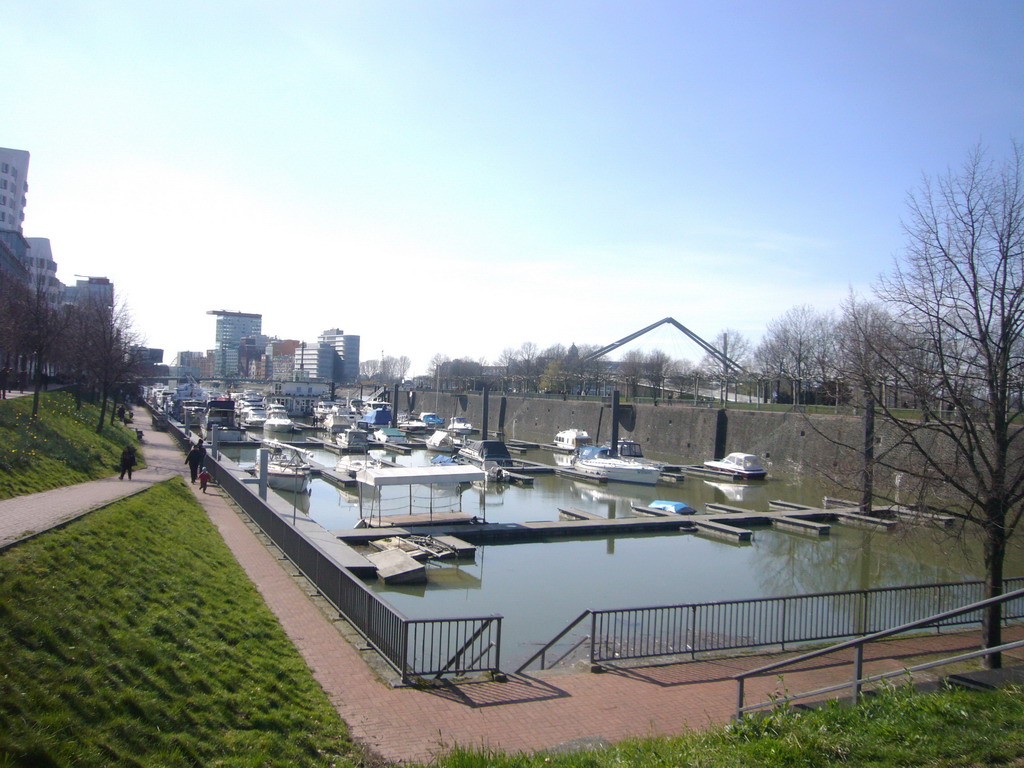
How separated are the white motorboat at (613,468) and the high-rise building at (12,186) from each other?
7518 centimetres

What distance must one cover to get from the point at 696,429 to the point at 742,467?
1388 centimetres

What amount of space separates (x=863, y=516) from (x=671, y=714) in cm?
2440

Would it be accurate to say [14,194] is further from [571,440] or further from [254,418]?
[571,440]

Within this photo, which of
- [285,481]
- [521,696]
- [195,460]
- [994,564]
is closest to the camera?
[521,696]

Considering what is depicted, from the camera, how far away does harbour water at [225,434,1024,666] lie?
18.6 metres

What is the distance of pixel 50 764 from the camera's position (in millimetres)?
6105

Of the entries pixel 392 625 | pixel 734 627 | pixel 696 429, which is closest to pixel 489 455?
pixel 696 429

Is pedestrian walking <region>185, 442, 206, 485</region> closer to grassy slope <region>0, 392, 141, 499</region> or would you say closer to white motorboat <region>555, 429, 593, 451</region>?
grassy slope <region>0, 392, 141, 499</region>

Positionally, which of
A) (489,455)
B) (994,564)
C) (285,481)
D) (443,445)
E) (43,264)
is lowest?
(285,481)

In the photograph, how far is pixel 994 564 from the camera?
41.3 feet

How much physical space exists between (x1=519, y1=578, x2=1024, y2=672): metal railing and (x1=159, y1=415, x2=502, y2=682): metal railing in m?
1.20

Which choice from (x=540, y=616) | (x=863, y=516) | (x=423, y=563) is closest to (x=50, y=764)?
(x=540, y=616)

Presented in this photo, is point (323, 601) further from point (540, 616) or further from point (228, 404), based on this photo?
point (228, 404)

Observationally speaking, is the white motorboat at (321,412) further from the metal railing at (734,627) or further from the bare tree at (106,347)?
the metal railing at (734,627)
